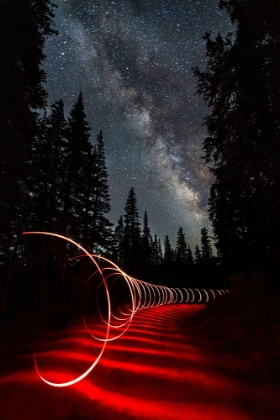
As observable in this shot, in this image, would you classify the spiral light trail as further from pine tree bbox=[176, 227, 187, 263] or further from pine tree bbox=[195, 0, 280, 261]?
pine tree bbox=[176, 227, 187, 263]

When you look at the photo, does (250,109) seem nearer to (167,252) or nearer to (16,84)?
(16,84)

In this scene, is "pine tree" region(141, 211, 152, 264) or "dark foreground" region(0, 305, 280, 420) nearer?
"dark foreground" region(0, 305, 280, 420)

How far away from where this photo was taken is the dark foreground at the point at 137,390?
5.26m

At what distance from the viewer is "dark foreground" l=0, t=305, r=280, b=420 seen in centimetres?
526

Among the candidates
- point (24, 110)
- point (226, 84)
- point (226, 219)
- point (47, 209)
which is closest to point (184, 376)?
point (24, 110)

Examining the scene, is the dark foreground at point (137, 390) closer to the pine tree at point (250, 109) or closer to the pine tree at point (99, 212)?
the pine tree at point (250, 109)

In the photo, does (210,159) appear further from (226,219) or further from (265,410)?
(226,219)

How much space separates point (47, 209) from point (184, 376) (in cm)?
1796

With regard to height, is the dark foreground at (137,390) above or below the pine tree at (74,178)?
below

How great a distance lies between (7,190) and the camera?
494 inches

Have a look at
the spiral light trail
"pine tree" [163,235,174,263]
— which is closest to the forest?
the spiral light trail

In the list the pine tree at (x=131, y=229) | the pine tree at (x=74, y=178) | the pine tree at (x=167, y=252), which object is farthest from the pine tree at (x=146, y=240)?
the pine tree at (x=74, y=178)

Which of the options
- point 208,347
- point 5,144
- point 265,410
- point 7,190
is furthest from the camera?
point 7,190

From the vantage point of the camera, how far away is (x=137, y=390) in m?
6.36
